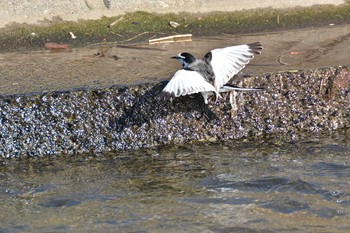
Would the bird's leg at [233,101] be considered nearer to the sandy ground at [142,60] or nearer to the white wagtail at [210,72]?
the white wagtail at [210,72]

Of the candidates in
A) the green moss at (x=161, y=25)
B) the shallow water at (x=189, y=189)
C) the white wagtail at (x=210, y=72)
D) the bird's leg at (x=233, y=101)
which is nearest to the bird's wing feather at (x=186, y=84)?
the white wagtail at (x=210, y=72)

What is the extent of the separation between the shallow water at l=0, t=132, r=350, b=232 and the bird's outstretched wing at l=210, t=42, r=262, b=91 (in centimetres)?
45

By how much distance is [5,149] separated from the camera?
5031 mm

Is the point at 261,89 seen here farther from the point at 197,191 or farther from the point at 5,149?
the point at 5,149

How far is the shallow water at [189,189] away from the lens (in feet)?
13.7

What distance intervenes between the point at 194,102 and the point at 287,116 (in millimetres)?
664

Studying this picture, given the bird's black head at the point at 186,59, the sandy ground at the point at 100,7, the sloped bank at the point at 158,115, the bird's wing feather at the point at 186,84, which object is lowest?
the sloped bank at the point at 158,115

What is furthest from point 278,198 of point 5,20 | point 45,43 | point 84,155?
point 5,20

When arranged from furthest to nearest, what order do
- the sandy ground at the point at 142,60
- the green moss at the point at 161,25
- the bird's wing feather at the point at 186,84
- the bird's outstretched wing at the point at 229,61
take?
the green moss at the point at 161,25, the sandy ground at the point at 142,60, the bird's outstretched wing at the point at 229,61, the bird's wing feather at the point at 186,84

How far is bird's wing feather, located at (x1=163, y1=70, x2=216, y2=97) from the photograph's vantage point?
4867mm

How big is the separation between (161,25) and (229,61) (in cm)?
182

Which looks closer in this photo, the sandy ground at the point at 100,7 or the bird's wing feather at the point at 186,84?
the bird's wing feather at the point at 186,84

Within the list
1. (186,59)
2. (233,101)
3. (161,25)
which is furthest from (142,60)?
(161,25)

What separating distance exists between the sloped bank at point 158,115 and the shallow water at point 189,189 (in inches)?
3.7
